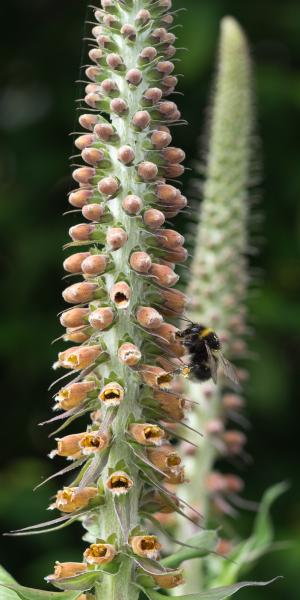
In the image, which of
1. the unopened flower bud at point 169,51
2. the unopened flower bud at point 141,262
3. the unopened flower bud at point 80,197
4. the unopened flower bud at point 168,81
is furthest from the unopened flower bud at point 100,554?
the unopened flower bud at point 169,51

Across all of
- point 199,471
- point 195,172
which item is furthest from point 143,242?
point 195,172

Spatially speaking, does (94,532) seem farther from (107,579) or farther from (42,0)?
(42,0)

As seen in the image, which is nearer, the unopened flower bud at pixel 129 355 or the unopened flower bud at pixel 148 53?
the unopened flower bud at pixel 129 355

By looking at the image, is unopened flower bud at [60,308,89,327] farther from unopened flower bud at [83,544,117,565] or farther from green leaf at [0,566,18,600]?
green leaf at [0,566,18,600]

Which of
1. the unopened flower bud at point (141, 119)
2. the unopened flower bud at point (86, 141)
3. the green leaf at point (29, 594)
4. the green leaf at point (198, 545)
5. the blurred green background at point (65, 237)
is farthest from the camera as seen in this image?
the blurred green background at point (65, 237)

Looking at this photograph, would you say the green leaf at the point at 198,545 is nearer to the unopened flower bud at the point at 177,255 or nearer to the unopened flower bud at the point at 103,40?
the unopened flower bud at the point at 177,255

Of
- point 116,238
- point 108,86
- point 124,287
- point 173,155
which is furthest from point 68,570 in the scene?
point 108,86
